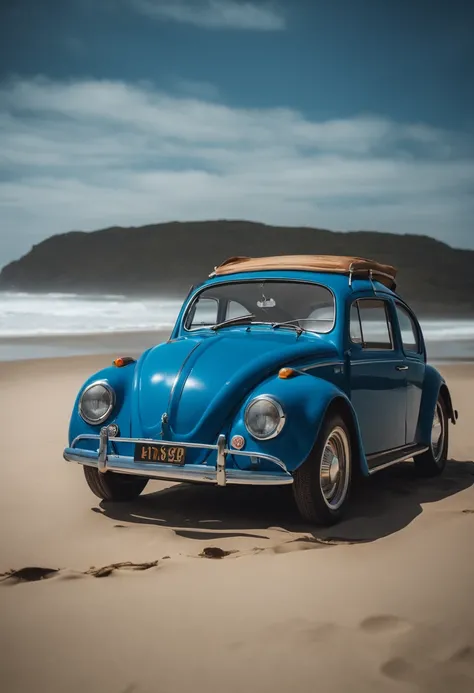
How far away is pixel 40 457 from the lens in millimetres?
7918

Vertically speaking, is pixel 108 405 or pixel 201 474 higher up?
pixel 108 405

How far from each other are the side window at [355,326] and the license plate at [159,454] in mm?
1778

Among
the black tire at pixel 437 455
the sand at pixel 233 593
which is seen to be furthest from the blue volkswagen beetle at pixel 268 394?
the sand at pixel 233 593

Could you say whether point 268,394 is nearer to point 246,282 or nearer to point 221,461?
point 221,461

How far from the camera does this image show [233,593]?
4.21 metres

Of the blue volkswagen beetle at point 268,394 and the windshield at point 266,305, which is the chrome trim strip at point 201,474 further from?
the windshield at point 266,305

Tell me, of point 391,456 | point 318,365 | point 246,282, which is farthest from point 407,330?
point 318,365

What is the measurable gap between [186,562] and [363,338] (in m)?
2.68

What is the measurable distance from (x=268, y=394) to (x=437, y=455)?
2978 mm

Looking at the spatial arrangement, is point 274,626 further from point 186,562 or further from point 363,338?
point 363,338

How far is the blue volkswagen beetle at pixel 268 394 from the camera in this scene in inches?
208

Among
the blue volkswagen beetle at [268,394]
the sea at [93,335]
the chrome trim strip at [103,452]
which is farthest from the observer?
the sea at [93,335]

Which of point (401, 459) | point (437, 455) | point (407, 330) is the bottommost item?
point (437, 455)

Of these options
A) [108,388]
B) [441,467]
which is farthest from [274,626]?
[441,467]
